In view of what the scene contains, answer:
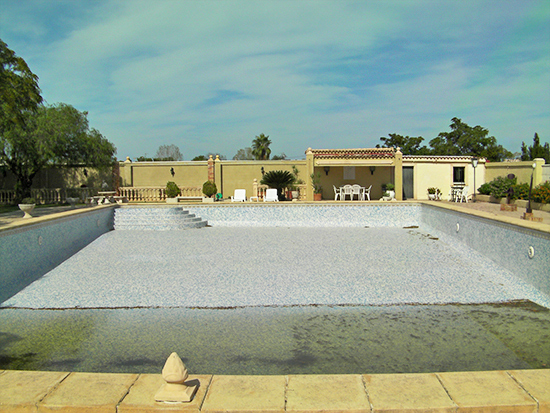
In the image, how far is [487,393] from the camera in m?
3.00

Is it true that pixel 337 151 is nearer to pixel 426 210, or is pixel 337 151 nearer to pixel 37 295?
pixel 426 210

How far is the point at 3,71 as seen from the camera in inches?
500

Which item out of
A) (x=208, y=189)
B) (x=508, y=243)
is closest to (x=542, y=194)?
(x=508, y=243)

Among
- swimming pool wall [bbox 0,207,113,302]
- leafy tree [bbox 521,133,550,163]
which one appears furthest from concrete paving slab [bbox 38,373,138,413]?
leafy tree [bbox 521,133,550,163]

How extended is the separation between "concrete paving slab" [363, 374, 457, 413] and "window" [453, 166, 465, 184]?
2198 cm

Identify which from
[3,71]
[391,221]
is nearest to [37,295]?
[3,71]

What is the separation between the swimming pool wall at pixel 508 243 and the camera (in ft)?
21.1

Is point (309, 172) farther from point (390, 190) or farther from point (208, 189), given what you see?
point (208, 189)

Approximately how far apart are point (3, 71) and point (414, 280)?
546 inches

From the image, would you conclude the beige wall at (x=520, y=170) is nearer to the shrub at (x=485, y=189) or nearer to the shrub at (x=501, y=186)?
the shrub at (x=485, y=189)

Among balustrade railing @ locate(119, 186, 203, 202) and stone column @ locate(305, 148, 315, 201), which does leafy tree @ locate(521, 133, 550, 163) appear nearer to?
stone column @ locate(305, 148, 315, 201)

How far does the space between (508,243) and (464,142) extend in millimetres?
41068

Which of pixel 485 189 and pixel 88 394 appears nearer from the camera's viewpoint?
pixel 88 394

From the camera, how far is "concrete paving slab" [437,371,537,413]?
2.85m
